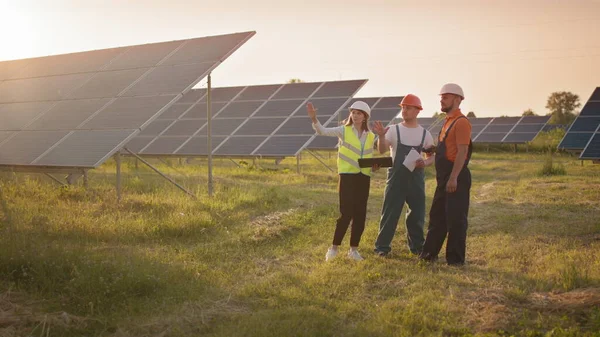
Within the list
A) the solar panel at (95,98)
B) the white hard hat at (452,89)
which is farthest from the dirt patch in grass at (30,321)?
the solar panel at (95,98)

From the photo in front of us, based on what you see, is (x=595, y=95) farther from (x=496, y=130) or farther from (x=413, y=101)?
(x=413, y=101)

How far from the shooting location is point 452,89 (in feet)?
20.9

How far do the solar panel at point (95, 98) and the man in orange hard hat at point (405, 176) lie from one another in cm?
433

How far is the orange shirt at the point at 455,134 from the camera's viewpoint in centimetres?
624

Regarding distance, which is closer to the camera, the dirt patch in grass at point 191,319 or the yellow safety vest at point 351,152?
the dirt patch in grass at point 191,319

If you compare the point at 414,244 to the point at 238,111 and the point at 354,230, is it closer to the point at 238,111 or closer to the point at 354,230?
the point at 354,230

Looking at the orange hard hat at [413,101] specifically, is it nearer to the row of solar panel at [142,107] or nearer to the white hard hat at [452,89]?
the white hard hat at [452,89]

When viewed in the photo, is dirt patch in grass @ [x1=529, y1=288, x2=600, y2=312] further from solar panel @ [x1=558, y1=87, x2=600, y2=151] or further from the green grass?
solar panel @ [x1=558, y1=87, x2=600, y2=151]

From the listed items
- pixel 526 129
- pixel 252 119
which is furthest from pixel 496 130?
pixel 252 119

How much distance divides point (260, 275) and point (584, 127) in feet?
73.8

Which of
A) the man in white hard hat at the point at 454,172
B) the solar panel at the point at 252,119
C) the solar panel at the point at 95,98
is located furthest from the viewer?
the solar panel at the point at 252,119

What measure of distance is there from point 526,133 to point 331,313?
115 feet

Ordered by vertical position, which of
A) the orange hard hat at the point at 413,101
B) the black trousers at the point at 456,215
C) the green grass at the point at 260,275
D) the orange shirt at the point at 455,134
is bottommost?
the green grass at the point at 260,275

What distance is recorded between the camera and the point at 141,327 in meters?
4.47
